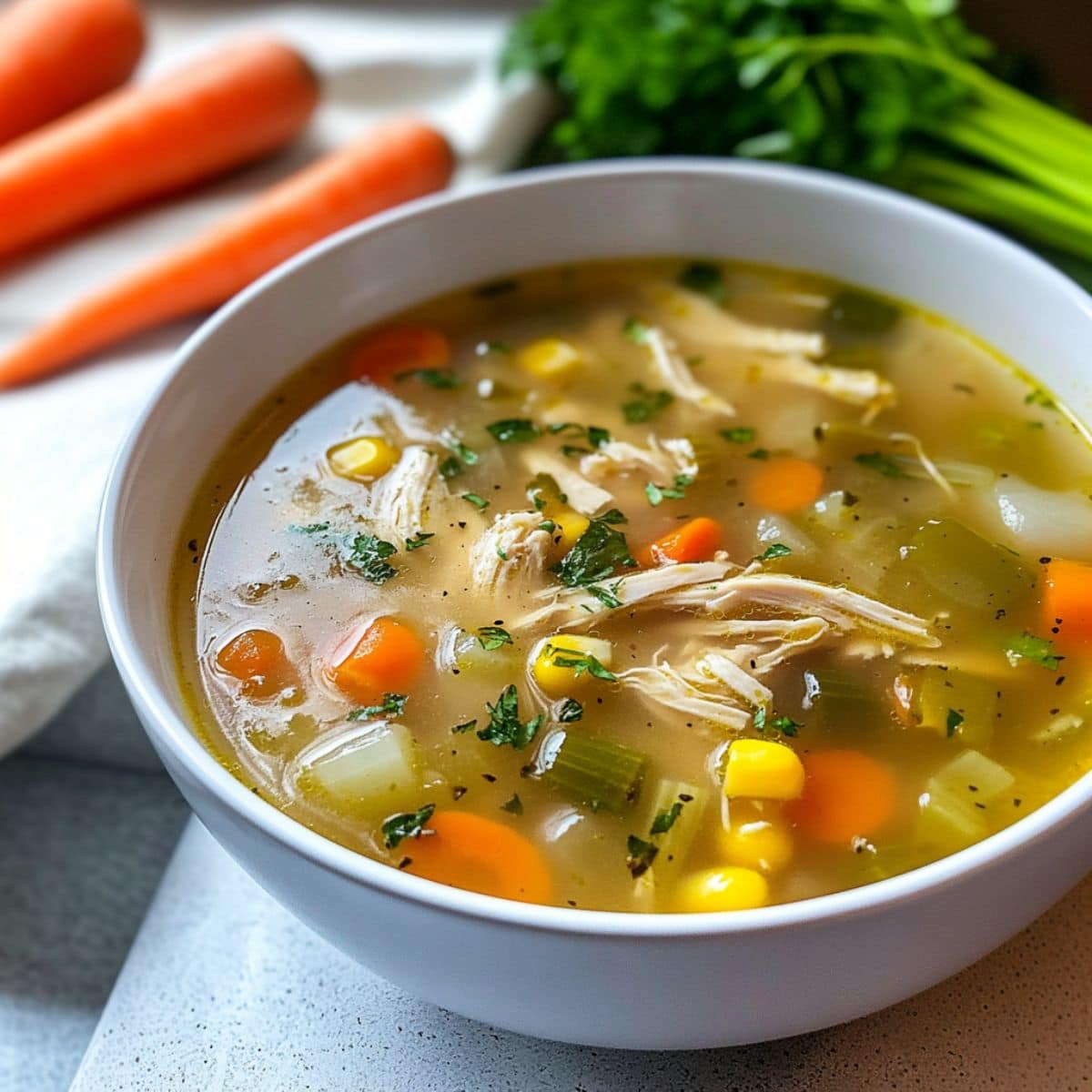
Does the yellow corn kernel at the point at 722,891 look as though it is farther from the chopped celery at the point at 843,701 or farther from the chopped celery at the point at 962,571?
the chopped celery at the point at 962,571

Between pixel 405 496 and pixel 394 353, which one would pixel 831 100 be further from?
pixel 405 496

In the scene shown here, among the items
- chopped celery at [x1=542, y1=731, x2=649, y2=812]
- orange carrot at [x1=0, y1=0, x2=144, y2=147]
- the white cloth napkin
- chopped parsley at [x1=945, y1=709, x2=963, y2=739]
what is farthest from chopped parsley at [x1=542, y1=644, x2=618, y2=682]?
orange carrot at [x1=0, y1=0, x2=144, y2=147]

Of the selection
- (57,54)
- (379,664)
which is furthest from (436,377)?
(57,54)

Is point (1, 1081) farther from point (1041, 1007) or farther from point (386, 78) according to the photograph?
point (386, 78)

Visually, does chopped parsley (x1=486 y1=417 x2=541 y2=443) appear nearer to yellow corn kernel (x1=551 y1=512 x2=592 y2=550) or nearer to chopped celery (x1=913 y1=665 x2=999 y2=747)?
yellow corn kernel (x1=551 y1=512 x2=592 y2=550)

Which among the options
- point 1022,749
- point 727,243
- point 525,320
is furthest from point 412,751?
point 727,243

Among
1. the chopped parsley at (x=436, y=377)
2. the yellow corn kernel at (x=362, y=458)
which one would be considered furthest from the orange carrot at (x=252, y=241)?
the yellow corn kernel at (x=362, y=458)

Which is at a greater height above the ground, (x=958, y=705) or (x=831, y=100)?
(x=831, y=100)
